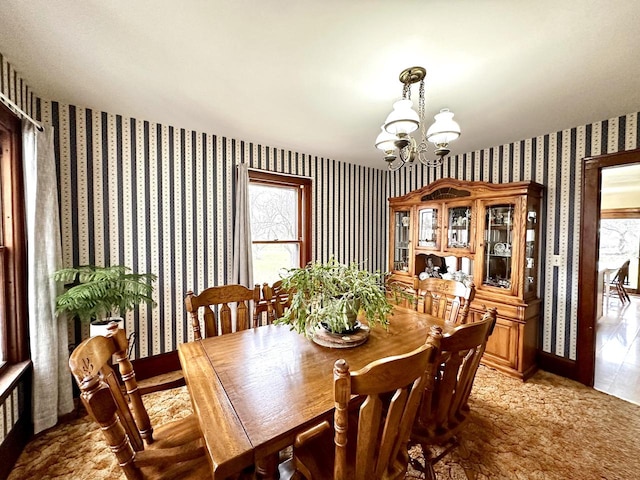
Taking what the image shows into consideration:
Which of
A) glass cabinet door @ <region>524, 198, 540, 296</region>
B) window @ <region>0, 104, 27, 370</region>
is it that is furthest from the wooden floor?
window @ <region>0, 104, 27, 370</region>

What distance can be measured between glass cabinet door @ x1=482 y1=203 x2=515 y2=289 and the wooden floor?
126 cm

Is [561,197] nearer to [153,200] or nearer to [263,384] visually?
[263,384]

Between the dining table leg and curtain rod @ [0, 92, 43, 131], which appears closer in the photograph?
the dining table leg

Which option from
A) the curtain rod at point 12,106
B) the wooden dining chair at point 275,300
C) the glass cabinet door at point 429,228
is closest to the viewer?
the curtain rod at point 12,106

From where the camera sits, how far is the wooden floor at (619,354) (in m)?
2.52

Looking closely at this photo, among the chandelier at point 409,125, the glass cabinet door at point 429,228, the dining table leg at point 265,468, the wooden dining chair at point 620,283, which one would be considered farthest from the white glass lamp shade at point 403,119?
the wooden dining chair at point 620,283

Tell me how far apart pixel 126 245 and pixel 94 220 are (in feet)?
1.05

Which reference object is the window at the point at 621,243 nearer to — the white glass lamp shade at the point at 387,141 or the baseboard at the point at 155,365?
the white glass lamp shade at the point at 387,141

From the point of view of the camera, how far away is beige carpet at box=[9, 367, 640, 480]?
1.63 meters

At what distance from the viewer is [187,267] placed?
281 cm

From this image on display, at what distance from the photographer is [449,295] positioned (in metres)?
2.20

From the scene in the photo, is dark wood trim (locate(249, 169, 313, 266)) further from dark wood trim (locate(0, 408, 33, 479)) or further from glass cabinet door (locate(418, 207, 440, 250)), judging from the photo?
dark wood trim (locate(0, 408, 33, 479))

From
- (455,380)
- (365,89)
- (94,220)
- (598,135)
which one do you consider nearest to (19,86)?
(94,220)

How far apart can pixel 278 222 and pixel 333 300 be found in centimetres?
218
